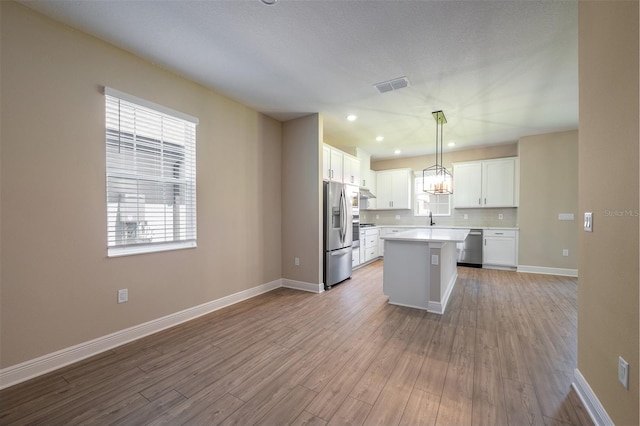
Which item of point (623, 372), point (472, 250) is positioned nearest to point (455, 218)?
point (472, 250)

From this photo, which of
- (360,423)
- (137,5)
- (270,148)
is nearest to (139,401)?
Result: (360,423)

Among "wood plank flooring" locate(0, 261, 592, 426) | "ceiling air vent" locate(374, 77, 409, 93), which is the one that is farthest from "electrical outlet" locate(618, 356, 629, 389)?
"ceiling air vent" locate(374, 77, 409, 93)

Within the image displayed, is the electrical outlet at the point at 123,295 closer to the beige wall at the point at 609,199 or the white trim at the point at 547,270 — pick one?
the beige wall at the point at 609,199

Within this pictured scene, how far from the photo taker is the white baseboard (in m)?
1.90

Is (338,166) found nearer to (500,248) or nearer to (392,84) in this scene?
(392,84)

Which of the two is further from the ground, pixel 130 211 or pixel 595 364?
pixel 130 211

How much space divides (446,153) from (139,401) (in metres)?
7.21

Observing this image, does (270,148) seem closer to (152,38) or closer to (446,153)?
(152,38)

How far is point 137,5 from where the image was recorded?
1958 mm

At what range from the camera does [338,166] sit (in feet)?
15.6

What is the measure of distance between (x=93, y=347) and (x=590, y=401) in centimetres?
370

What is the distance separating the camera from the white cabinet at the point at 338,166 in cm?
441

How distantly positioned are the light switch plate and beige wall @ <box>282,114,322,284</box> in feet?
9.67

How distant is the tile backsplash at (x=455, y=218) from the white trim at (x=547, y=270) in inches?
38.9
